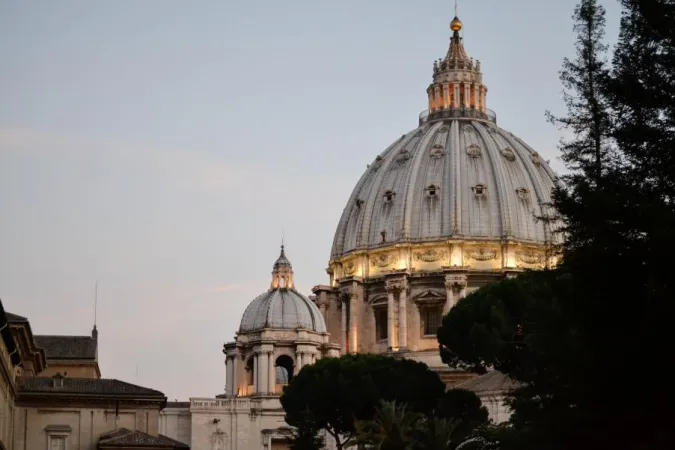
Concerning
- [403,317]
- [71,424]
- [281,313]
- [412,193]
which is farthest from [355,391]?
[412,193]

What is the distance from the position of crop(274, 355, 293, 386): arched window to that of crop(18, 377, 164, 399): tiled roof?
110 ft

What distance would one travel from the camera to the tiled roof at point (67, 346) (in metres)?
77.9

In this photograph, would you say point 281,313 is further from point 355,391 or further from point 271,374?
point 355,391

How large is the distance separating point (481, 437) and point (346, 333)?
2574 inches

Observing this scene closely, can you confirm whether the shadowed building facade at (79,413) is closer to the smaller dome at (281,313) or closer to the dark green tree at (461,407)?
the dark green tree at (461,407)

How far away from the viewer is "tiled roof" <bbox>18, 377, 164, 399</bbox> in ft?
209

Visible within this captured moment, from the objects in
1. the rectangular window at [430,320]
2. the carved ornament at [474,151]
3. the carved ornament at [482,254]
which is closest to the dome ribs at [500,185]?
the carved ornament at [474,151]

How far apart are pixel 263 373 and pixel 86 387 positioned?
3436cm

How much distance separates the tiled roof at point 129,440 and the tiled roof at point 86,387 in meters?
1.66

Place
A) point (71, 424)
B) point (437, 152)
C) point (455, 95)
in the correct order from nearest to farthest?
point (71, 424) → point (437, 152) → point (455, 95)

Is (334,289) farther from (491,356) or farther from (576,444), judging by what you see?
(576,444)

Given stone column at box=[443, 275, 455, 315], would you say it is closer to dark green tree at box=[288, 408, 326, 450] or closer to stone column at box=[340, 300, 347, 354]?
stone column at box=[340, 300, 347, 354]

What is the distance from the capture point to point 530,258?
112 m

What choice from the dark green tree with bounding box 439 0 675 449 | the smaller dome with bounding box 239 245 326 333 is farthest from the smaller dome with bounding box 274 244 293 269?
the dark green tree with bounding box 439 0 675 449
